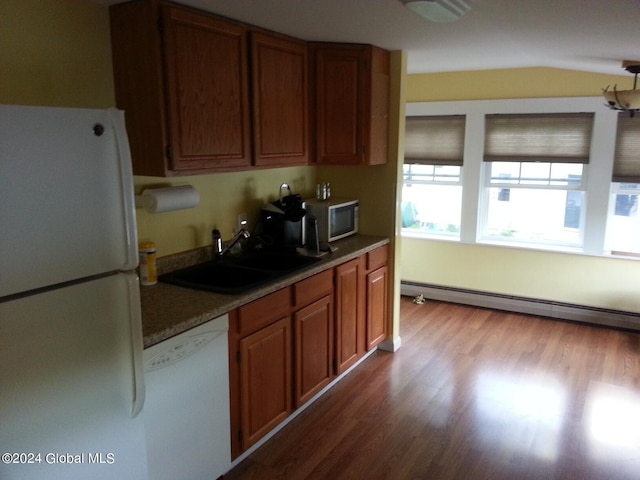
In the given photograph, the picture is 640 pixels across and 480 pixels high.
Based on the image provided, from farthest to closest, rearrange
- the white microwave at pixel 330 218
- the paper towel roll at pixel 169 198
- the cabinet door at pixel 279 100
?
1. the white microwave at pixel 330 218
2. the cabinet door at pixel 279 100
3. the paper towel roll at pixel 169 198

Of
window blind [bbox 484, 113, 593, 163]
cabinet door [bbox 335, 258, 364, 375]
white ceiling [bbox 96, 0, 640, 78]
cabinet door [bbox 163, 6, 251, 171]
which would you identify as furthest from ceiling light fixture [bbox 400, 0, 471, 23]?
window blind [bbox 484, 113, 593, 163]

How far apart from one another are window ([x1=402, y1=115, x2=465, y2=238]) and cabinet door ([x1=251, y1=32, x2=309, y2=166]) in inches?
84.5

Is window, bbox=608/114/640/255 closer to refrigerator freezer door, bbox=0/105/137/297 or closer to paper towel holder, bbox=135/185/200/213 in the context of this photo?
paper towel holder, bbox=135/185/200/213

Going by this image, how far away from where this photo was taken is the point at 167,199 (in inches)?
99.0

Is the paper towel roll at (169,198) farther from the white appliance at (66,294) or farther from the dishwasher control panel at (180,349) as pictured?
the white appliance at (66,294)

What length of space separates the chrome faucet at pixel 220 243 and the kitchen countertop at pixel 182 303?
0.48 feet

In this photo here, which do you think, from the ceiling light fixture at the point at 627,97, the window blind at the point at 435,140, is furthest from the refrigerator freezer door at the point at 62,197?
the window blind at the point at 435,140

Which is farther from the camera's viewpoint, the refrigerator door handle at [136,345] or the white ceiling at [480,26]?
the white ceiling at [480,26]

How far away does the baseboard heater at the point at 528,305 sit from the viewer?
4555 mm

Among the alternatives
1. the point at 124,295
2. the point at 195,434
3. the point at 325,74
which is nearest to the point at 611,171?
the point at 325,74

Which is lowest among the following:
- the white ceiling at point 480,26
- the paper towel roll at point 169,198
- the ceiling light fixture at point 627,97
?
the paper towel roll at point 169,198

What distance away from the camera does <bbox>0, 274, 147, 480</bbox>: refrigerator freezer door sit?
1.30 metres

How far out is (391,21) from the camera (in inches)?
102

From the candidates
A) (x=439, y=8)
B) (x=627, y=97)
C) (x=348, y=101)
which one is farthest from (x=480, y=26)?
(x=627, y=97)
